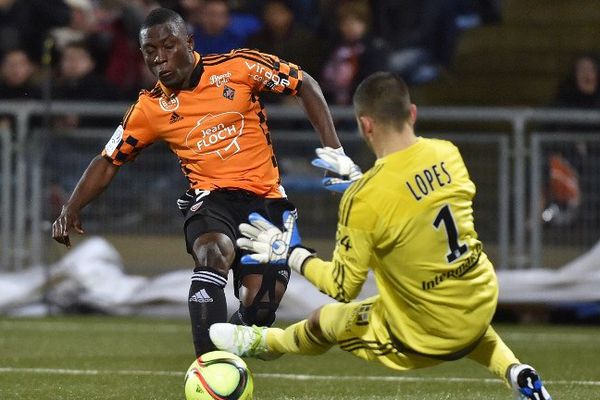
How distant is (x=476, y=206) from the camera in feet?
43.5

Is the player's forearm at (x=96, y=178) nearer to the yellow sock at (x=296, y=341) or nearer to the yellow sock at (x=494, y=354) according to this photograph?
the yellow sock at (x=296, y=341)

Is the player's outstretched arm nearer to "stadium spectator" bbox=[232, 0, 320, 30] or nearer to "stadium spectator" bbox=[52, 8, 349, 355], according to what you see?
"stadium spectator" bbox=[52, 8, 349, 355]

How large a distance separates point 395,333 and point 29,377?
3.23 m

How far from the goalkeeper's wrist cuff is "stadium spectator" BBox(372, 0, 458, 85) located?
9.82m

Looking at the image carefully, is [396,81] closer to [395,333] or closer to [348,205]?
[348,205]

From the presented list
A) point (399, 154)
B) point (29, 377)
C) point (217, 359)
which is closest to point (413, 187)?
point (399, 154)

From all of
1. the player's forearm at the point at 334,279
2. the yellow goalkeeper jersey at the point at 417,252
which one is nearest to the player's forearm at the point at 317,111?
the yellow goalkeeper jersey at the point at 417,252

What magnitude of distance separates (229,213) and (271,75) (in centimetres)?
93

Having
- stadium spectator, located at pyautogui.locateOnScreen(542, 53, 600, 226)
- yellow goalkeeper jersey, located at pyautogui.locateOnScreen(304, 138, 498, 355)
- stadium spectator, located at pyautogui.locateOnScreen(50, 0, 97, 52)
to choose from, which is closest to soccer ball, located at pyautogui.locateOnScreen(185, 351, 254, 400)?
yellow goalkeeper jersey, located at pyautogui.locateOnScreen(304, 138, 498, 355)

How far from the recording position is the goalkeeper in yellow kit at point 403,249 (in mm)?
6043

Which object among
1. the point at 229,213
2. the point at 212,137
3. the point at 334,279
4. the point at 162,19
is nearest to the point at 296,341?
the point at 334,279

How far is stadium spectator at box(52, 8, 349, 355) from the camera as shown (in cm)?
784

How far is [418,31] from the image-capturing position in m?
16.1

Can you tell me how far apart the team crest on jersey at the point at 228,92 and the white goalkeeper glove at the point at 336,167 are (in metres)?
1.87
